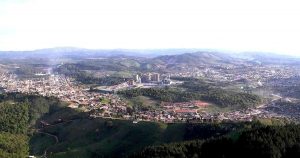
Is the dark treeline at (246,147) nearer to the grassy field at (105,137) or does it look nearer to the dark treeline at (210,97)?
the grassy field at (105,137)

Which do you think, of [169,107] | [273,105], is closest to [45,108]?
[169,107]

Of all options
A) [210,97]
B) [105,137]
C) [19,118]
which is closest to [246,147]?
[105,137]

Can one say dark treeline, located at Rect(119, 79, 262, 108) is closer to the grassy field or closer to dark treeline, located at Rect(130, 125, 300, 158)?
the grassy field

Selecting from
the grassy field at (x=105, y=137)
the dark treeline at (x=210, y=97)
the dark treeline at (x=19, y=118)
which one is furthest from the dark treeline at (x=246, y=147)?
the dark treeline at (x=210, y=97)

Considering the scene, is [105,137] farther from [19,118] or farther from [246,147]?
[246,147]

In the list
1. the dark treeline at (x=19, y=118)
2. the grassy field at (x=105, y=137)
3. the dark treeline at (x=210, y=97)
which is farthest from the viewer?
the dark treeline at (x=210, y=97)

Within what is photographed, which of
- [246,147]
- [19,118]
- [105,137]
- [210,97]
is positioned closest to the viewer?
[246,147]

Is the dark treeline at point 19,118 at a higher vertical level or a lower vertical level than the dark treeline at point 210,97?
higher

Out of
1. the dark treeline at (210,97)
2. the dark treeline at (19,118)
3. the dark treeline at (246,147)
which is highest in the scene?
the dark treeline at (246,147)
